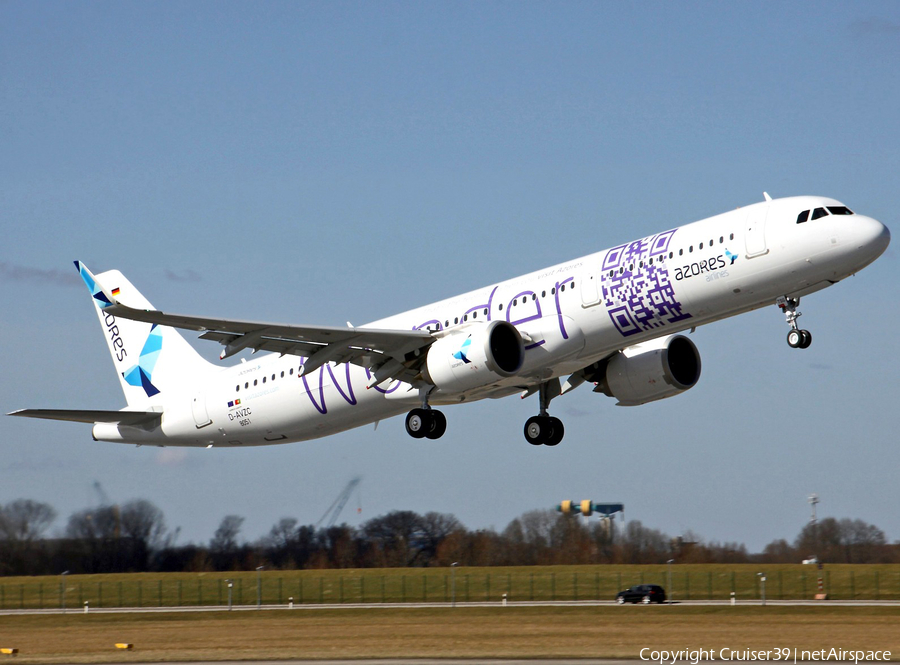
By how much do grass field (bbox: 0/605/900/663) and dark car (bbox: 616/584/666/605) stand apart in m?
3.62

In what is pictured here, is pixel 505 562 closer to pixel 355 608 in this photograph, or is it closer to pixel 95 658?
pixel 355 608

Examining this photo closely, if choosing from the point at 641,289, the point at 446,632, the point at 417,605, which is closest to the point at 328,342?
the point at 641,289

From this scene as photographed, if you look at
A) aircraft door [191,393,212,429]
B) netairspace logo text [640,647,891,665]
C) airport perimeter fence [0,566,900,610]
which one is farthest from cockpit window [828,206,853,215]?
airport perimeter fence [0,566,900,610]

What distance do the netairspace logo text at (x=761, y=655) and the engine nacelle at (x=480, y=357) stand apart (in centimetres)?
870

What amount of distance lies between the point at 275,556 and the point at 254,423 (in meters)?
39.4

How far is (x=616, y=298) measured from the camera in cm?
3234

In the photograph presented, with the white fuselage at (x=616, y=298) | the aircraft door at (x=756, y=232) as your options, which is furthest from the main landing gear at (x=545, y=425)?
the aircraft door at (x=756, y=232)

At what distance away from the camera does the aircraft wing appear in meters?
33.0

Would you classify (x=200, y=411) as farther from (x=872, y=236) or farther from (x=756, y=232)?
(x=872, y=236)

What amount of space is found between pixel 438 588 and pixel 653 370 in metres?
30.0

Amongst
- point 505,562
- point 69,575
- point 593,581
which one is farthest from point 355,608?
point 505,562

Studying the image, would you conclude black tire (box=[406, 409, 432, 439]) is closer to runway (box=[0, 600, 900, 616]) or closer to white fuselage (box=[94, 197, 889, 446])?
white fuselage (box=[94, 197, 889, 446])

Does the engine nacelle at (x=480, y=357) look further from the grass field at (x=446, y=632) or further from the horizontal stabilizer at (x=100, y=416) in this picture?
the horizontal stabilizer at (x=100, y=416)

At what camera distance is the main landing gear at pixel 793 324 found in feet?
102
